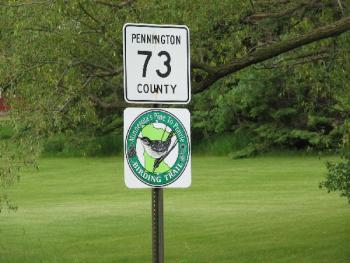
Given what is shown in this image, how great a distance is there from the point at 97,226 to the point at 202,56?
10244 millimetres

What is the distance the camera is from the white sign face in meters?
6.88

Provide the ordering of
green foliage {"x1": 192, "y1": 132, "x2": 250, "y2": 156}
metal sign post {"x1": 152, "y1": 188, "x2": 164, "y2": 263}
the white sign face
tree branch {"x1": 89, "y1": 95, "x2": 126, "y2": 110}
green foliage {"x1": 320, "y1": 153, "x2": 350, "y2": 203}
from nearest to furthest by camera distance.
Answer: metal sign post {"x1": 152, "y1": 188, "x2": 164, "y2": 263}, the white sign face, tree branch {"x1": 89, "y1": 95, "x2": 126, "y2": 110}, green foliage {"x1": 320, "y1": 153, "x2": 350, "y2": 203}, green foliage {"x1": 192, "y1": 132, "x2": 250, "y2": 156}

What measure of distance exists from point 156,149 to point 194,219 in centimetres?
1711

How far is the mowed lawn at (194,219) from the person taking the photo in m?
18.0

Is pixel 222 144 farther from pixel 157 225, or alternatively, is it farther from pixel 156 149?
pixel 157 225

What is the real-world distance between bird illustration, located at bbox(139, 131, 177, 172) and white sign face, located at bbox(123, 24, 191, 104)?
0.27m

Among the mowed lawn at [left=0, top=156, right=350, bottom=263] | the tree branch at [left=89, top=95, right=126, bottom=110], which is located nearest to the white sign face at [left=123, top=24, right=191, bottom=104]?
the tree branch at [left=89, top=95, right=126, bottom=110]

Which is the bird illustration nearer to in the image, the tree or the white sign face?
the white sign face

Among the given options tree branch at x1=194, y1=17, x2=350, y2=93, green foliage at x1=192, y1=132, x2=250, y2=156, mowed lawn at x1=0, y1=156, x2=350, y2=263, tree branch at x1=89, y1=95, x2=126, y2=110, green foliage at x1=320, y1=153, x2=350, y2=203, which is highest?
tree branch at x1=194, y1=17, x2=350, y2=93

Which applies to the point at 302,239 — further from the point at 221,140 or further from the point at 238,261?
the point at 221,140

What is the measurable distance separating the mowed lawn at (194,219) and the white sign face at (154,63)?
9876 mm

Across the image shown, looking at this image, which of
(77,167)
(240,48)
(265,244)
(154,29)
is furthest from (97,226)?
(77,167)

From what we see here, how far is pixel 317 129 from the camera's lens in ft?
139

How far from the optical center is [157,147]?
6.79 meters
